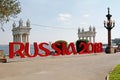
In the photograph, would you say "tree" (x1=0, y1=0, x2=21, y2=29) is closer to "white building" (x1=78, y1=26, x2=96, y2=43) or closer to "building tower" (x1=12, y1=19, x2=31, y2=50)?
"building tower" (x1=12, y1=19, x2=31, y2=50)

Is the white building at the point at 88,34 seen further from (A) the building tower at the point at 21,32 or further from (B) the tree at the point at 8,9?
(B) the tree at the point at 8,9

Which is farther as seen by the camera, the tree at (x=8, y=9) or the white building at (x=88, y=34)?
the white building at (x=88, y=34)

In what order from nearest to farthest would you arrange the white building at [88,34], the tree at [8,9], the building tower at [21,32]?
the tree at [8,9] → the building tower at [21,32] → the white building at [88,34]

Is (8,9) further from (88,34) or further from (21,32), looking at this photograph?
(88,34)

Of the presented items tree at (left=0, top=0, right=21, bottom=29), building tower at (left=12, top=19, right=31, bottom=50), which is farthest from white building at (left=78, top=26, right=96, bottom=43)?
tree at (left=0, top=0, right=21, bottom=29)

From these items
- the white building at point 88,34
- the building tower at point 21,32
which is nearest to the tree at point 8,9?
the building tower at point 21,32

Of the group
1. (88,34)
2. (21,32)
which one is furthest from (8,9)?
(88,34)

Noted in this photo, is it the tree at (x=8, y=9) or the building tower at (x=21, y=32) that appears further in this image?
the building tower at (x=21, y=32)

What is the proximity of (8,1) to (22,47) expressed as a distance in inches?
393

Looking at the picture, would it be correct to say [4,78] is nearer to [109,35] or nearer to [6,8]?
→ [6,8]

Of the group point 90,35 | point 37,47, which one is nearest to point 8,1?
point 37,47

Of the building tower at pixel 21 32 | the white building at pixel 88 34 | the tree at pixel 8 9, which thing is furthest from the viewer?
the white building at pixel 88 34

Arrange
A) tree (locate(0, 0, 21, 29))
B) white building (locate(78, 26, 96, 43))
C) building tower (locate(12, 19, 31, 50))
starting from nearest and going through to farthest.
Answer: tree (locate(0, 0, 21, 29)) < building tower (locate(12, 19, 31, 50)) < white building (locate(78, 26, 96, 43))

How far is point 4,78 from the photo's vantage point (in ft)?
54.6
